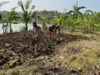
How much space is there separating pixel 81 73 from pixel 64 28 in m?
13.1

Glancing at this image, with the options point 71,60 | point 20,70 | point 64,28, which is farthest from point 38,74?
point 64,28

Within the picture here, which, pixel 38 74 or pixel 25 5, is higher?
pixel 25 5

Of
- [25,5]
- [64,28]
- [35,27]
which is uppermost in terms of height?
[25,5]

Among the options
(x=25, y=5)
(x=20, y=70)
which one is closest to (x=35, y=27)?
(x=20, y=70)

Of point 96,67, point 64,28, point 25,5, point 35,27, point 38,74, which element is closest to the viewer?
point 38,74

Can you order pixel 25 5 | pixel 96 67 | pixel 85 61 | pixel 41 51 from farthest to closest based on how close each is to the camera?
pixel 25 5 < pixel 41 51 < pixel 85 61 < pixel 96 67

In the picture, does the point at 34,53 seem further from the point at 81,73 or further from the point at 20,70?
the point at 81,73

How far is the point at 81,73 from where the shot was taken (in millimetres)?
4453

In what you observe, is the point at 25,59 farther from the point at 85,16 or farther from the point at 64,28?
the point at 64,28

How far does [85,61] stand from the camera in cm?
536

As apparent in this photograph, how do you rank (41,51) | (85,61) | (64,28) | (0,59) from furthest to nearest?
1. (64,28)
2. (41,51)
3. (0,59)
4. (85,61)

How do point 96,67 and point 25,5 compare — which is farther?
point 25,5

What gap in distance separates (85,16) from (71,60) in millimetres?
10445

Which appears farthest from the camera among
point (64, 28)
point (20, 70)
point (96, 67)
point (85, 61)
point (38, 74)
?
point (64, 28)
